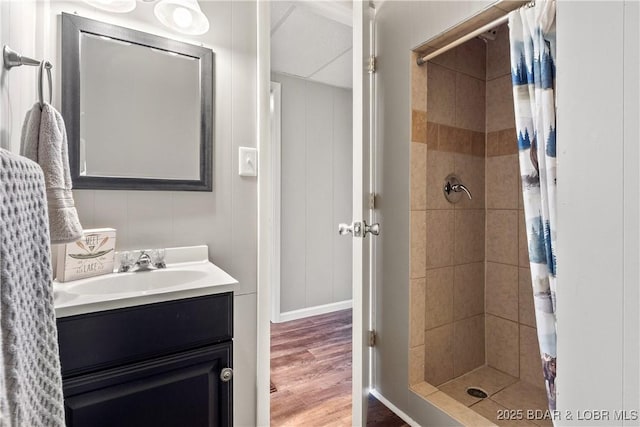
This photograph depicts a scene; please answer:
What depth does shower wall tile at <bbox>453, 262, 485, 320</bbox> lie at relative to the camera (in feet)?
5.99

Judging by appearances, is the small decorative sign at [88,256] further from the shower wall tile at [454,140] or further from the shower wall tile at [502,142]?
the shower wall tile at [502,142]

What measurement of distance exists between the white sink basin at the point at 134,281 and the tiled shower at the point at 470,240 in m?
1.07

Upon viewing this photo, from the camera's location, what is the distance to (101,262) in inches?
43.1

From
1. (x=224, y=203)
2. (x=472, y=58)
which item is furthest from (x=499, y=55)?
(x=224, y=203)

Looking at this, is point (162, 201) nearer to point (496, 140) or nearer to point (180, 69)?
point (180, 69)

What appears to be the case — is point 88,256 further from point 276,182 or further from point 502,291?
point 502,291

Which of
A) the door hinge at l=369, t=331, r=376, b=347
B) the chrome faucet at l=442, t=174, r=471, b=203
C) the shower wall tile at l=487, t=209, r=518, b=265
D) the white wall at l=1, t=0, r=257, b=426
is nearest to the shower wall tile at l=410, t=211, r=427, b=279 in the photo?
the chrome faucet at l=442, t=174, r=471, b=203

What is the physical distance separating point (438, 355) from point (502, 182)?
1111 millimetres

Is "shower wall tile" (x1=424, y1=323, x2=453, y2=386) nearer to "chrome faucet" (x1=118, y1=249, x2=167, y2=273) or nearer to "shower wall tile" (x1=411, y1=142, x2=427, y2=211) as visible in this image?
"shower wall tile" (x1=411, y1=142, x2=427, y2=211)

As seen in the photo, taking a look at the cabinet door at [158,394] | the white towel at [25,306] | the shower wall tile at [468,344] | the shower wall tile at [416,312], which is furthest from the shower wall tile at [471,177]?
the white towel at [25,306]

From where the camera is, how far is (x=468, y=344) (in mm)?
1890

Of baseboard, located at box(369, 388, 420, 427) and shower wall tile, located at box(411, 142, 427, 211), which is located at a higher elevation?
shower wall tile, located at box(411, 142, 427, 211)

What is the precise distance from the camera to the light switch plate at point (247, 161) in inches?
54.4

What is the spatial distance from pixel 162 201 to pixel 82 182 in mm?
267
